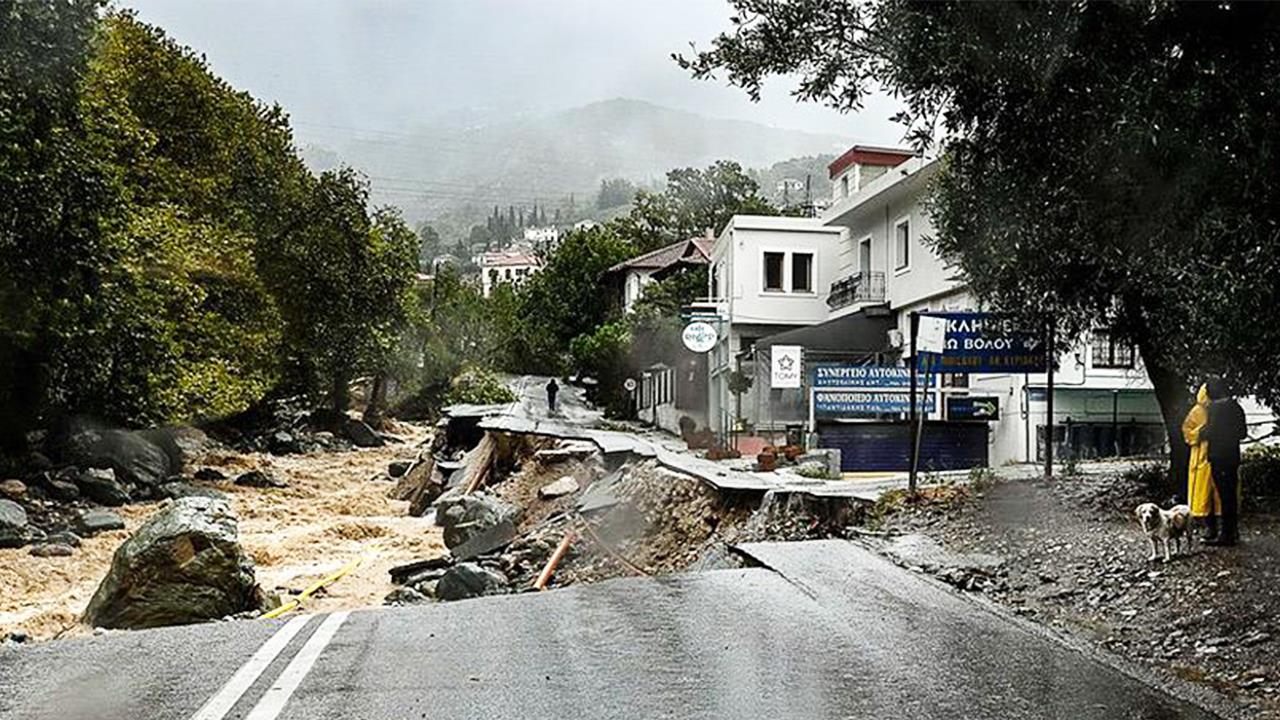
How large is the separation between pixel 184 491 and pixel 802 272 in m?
19.0

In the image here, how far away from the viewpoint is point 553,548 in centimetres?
1695

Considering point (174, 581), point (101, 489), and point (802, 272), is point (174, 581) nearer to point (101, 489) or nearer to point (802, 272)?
point (101, 489)

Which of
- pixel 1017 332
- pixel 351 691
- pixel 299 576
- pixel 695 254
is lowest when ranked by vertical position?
pixel 299 576

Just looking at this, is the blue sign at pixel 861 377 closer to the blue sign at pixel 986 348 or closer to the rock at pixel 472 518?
the blue sign at pixel 986 348

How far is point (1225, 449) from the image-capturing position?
10859 millimetres

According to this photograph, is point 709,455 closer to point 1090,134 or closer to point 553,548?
point 553,548

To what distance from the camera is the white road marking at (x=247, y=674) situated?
21.6 feet

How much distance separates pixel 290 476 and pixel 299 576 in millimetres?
20136

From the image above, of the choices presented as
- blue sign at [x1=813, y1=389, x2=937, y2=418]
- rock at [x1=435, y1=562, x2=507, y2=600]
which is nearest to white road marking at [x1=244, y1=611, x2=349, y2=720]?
rock at [x1=435, y1=562, x2=507, y2=600]

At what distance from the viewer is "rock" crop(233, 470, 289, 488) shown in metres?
36.1

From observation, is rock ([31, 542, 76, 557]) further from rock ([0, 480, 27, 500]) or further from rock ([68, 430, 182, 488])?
rock ([68, 430, 182, 488])

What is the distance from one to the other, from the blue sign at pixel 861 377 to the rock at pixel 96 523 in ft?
48.3

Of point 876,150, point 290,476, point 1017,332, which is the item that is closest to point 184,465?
point 290,476

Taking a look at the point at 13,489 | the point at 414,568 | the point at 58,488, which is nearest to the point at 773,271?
the point at 58,488
